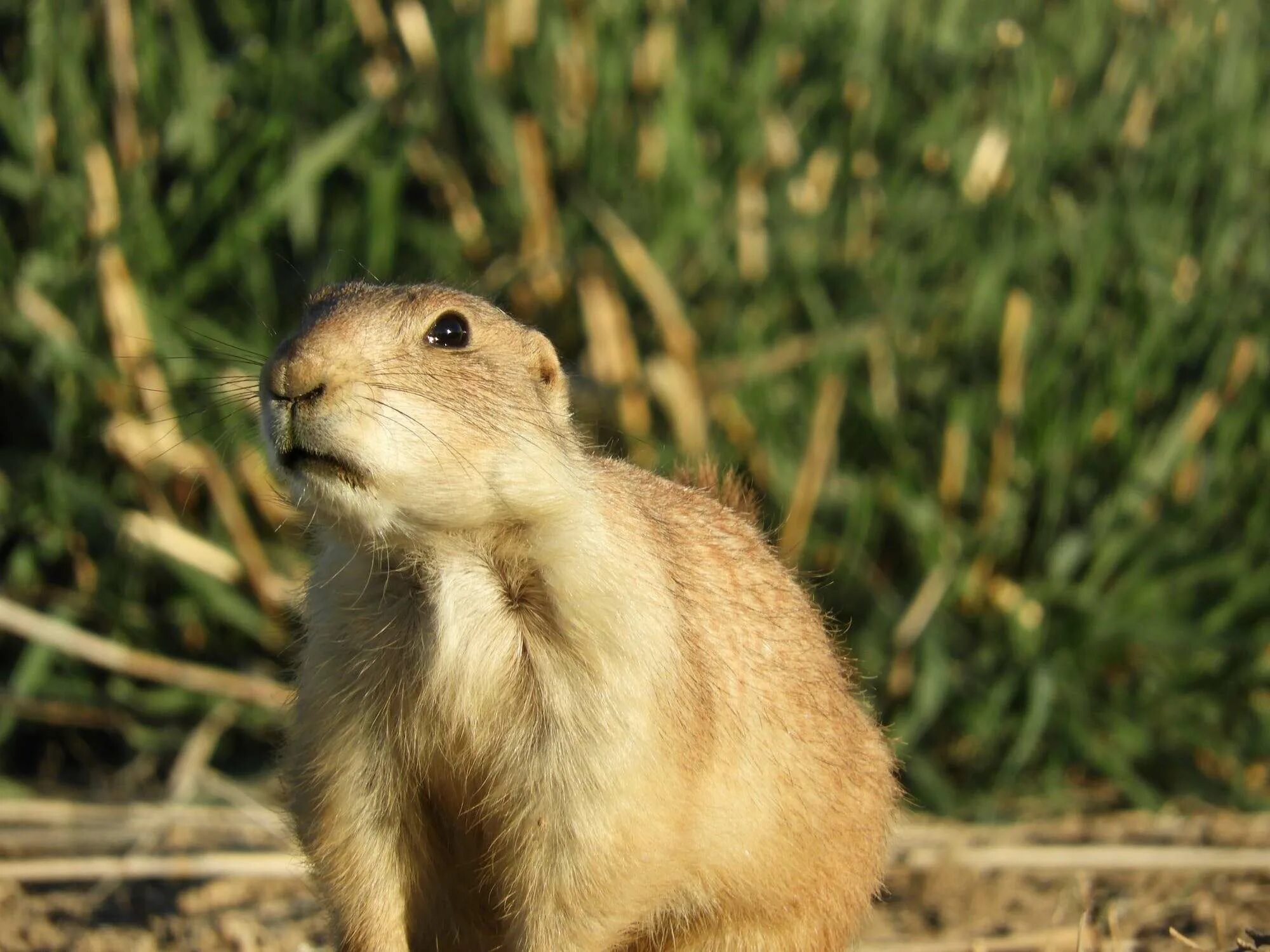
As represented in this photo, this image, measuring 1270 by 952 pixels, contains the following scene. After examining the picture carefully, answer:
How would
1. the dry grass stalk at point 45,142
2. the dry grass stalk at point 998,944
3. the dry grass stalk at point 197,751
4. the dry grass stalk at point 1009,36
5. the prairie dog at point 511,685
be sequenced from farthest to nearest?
the dry grass stalk at point 1009,36 < the dry grass stalk at point 45,142 < the dry grass stalk at point 197,751 < the dry grass stalk at point 998,944 < the prairie dog at point 511,685

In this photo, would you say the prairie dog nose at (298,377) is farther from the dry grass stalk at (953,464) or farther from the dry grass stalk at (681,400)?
the dry grass stalk at (953,464)

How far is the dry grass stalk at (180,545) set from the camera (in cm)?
557

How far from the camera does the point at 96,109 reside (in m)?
5.77

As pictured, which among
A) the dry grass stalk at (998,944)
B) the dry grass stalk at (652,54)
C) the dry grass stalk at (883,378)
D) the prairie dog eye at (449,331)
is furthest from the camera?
the dry grass stalk at (652,54)

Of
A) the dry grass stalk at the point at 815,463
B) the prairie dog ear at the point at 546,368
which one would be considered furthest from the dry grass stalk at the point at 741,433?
the prairie dog ear at the point at 546,368

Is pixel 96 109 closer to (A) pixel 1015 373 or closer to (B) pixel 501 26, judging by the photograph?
(B) pixel 501 26

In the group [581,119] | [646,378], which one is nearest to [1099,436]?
[646,378]

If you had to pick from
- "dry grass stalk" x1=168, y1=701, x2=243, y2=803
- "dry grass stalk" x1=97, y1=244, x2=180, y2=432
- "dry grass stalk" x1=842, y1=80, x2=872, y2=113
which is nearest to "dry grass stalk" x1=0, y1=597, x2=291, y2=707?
"dry grass stalk" x1=168, y1=701, x2=243, y2=803

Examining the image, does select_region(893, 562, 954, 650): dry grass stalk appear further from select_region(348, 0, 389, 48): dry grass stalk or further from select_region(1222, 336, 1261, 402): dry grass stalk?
select_region(348, 0, 389, 48): dry grass stalk

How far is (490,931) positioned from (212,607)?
2.59 meters

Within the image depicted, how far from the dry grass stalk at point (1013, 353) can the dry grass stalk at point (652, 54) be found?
5.07ft

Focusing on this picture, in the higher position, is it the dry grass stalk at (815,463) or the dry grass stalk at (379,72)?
the dry grass stalk at (379,72)

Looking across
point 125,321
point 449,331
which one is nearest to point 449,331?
point 449,331

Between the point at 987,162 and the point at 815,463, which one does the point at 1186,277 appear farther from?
the point at 815,463
